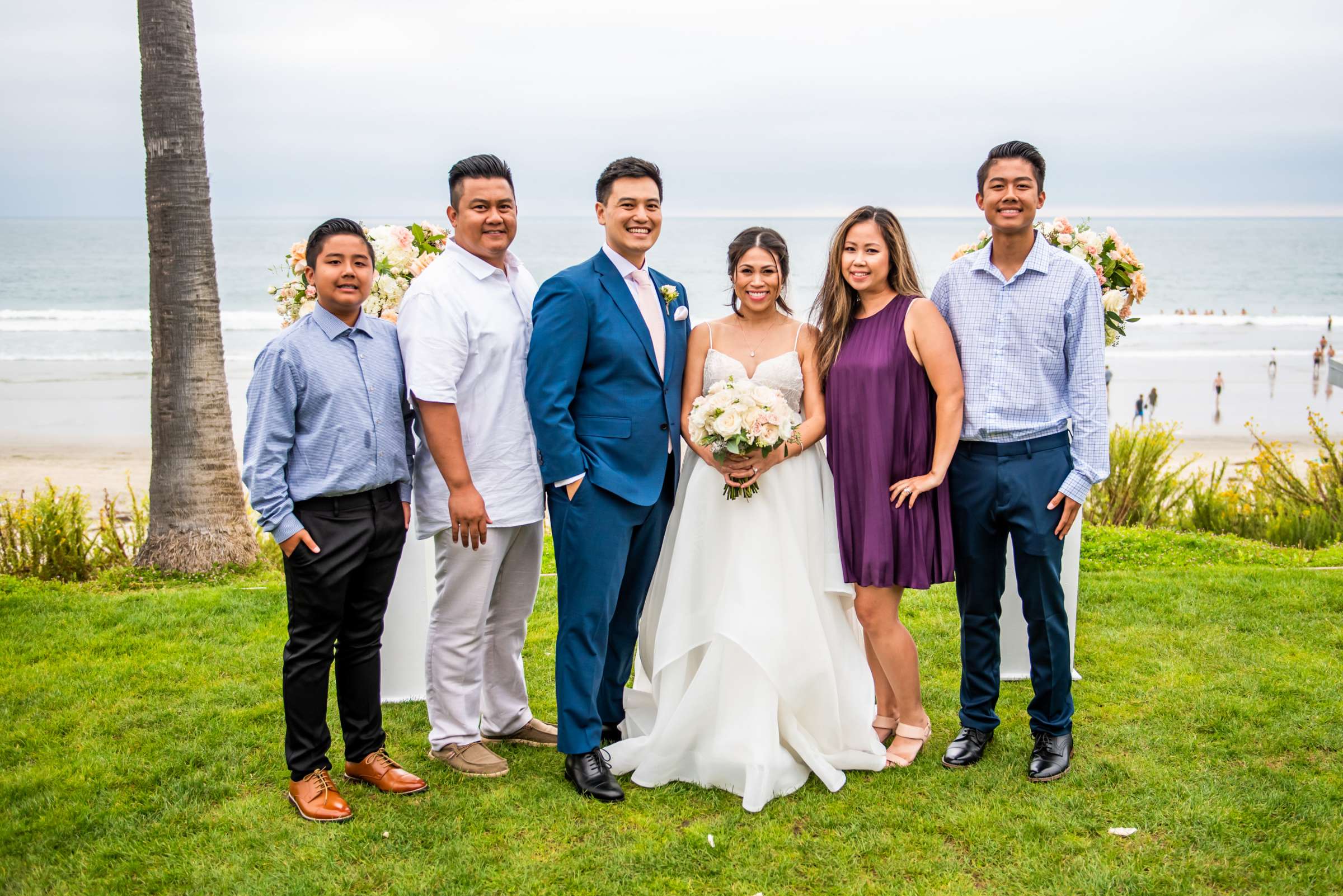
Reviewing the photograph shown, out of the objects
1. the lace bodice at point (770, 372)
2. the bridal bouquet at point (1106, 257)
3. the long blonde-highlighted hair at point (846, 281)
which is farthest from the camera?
the bridal bouquet at point (1106, 257)

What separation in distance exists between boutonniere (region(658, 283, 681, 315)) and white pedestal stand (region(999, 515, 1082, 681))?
230cm

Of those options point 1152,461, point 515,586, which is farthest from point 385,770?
point 1152,461

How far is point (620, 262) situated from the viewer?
4.40m

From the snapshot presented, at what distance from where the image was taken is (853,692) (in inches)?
183

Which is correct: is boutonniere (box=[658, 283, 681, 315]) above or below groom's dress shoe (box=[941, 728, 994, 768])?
above

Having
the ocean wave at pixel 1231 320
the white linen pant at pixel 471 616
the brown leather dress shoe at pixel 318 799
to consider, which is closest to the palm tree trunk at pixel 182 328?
the white linen pant at pixel 471 616

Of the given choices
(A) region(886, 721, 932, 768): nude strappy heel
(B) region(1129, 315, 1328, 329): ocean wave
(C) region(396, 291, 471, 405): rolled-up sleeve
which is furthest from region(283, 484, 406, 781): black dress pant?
(B) region(1129, 315, 1328, 329): ocean wave

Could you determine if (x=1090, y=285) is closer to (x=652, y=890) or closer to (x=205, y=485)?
(x=652, y=890)

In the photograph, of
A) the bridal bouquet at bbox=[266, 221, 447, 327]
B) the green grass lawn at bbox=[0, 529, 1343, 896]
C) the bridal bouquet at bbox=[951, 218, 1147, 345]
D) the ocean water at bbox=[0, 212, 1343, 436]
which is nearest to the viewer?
the green grass lawn at bbox=[0, 529, 1343, 896]

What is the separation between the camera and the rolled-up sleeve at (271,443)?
379 cm

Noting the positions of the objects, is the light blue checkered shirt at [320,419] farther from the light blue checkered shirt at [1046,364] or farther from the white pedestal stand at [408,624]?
the light blue checkered shirt at [1046,364]

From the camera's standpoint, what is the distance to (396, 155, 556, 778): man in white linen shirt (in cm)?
421

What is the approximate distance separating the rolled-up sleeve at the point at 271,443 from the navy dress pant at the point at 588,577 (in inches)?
43.1

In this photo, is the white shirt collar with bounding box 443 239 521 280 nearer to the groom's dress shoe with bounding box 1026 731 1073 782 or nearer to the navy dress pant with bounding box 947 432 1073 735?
the navy dress pant with bounding box 947 432 1073 735
